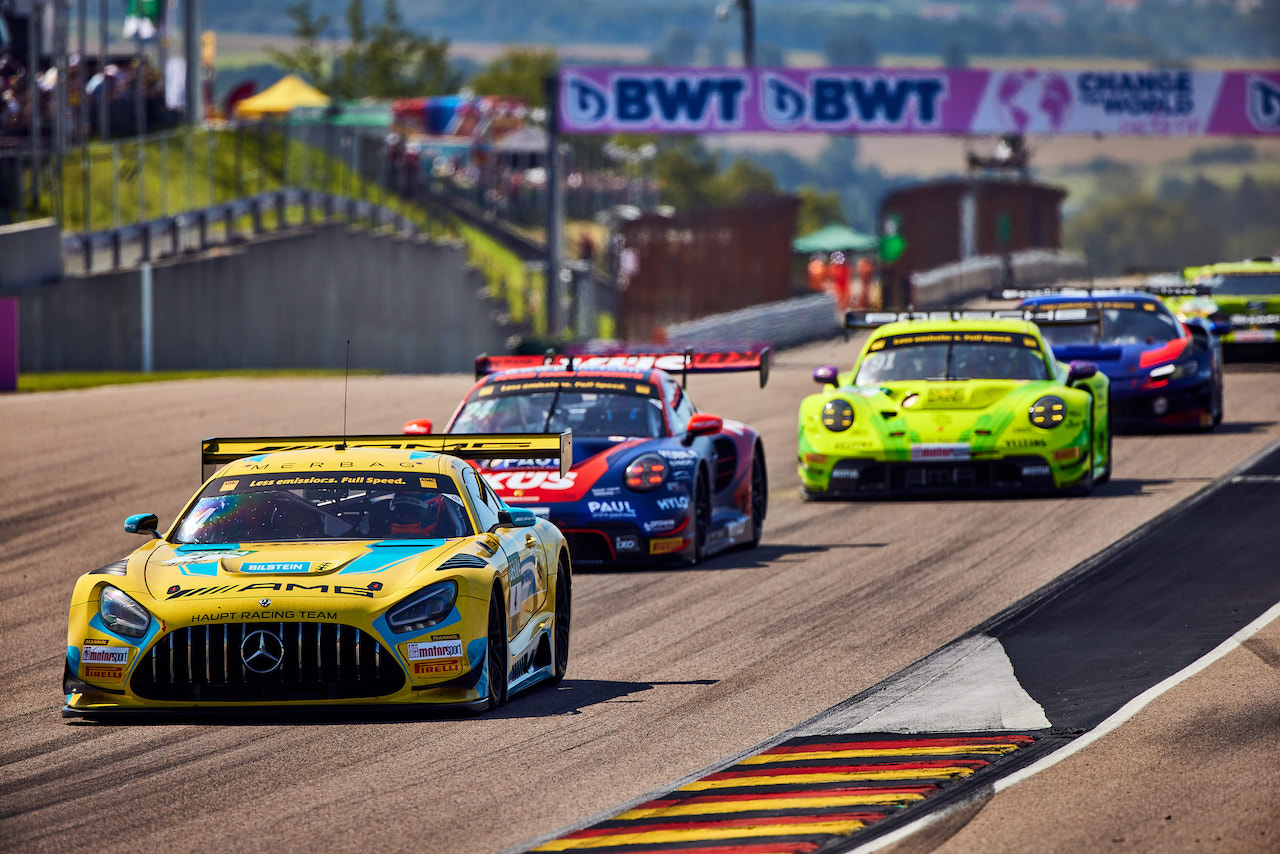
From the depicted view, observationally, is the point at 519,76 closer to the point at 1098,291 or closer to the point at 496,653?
the point at 1098,291

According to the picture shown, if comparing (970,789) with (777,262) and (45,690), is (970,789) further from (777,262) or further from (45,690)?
(777,262)

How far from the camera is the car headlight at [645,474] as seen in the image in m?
13.6

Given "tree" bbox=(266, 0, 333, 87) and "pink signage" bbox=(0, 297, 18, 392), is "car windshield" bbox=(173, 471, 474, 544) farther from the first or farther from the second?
"tree" bbox=(266, 0, 333, 87)

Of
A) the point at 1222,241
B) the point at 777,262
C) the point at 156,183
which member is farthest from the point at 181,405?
the point at 1222,241

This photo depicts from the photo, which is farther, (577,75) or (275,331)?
(577,75)

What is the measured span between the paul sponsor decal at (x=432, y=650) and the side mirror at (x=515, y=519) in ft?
3.20

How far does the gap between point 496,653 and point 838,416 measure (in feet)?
→ 28.6

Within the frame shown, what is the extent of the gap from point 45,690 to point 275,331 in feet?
86.7

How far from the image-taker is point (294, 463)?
31.5 ft

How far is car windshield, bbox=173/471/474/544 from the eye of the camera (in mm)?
9172

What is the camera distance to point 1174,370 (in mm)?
21828

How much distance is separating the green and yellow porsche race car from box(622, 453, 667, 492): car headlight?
12.0 feet

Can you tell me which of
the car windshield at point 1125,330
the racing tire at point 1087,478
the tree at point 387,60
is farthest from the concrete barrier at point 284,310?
the tree at point 387,60

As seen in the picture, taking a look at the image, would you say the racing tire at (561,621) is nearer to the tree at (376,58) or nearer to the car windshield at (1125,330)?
the car windshield at (1125,330)
